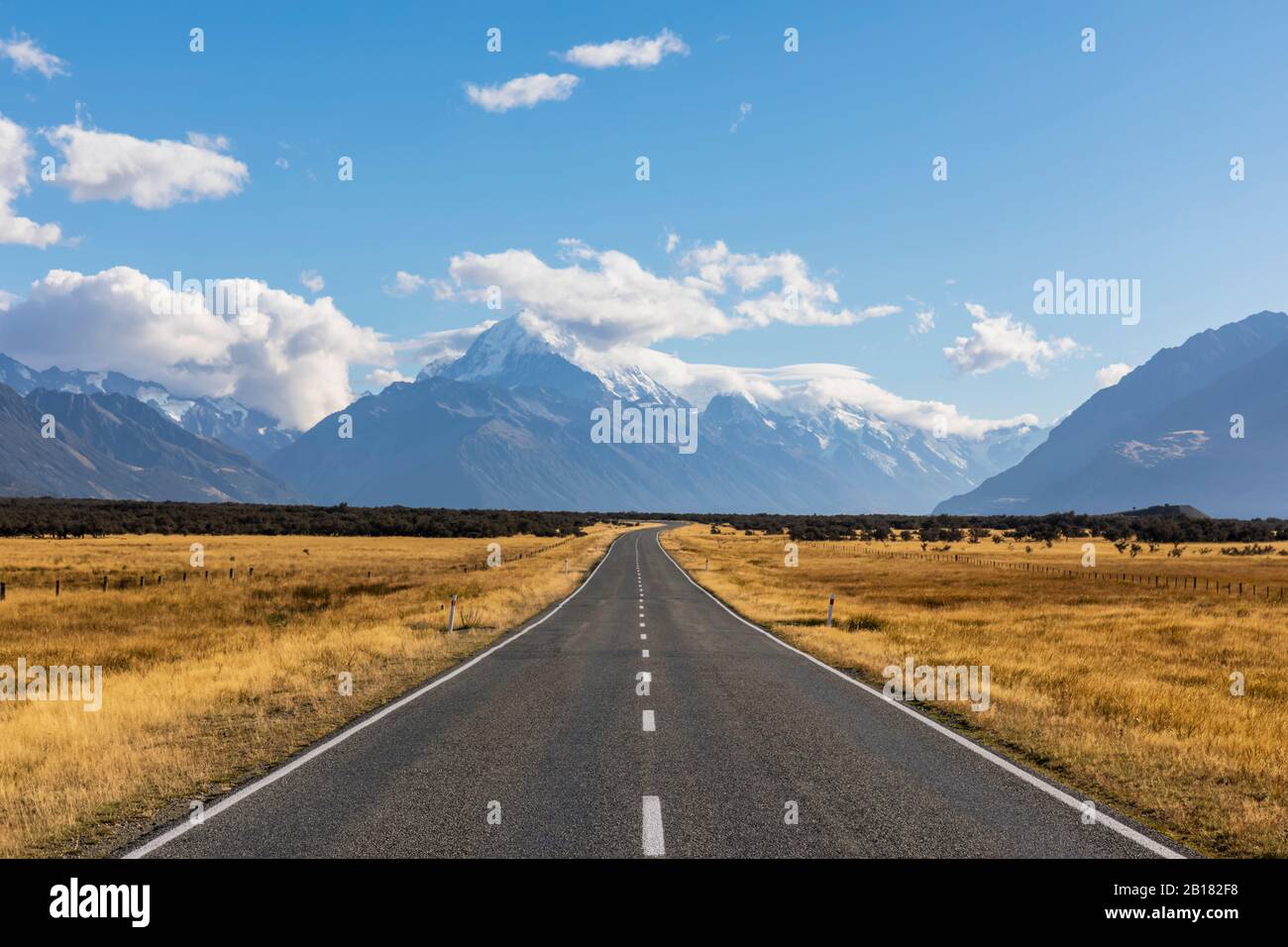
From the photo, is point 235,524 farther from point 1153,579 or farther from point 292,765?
point 292,765

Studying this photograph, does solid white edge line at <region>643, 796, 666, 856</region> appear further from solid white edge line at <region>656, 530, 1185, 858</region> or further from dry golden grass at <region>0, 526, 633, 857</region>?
dry golden grass at <region>0, 526, 633, 857</region>

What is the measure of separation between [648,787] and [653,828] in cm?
140

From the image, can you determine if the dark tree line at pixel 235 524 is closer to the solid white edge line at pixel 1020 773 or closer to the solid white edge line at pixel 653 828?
the solid white edge line at pixel 1020 773

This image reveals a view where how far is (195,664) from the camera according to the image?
19250mm

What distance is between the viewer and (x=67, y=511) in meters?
129

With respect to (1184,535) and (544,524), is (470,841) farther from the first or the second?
(544,524)

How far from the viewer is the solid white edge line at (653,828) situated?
21.6 ft

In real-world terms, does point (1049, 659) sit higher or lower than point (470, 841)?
lower

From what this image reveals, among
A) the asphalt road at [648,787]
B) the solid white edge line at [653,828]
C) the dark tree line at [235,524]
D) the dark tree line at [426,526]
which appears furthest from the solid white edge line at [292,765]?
the dark tree line at [426,526]

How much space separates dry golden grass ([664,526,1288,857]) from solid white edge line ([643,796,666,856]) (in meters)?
4.31

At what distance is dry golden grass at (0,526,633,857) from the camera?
28.5ft

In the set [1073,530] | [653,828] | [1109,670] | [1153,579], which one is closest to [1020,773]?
[653,828]
